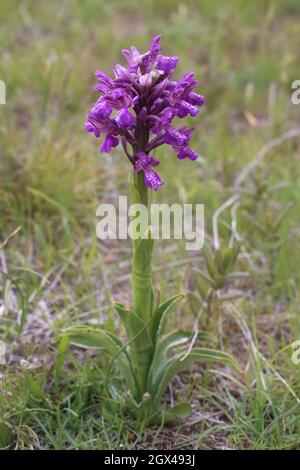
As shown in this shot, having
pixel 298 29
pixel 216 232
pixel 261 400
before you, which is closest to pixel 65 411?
pixel 261 400

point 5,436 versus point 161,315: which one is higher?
point 161,315

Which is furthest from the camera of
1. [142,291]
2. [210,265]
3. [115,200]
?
[115,200]

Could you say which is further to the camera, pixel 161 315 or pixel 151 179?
pixel 161 315

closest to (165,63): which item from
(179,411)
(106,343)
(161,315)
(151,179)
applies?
(151,179)

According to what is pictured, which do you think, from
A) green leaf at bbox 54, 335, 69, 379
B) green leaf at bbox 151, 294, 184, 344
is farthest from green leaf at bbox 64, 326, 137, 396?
green leaf at bbox 151, 294, 184, 344

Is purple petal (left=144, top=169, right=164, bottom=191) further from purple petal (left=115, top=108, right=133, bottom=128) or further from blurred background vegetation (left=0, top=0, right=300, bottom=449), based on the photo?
blurred background vegetation (left=0, top=0, right=300, bottom=449)

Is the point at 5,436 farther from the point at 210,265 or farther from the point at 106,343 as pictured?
the point at 210,265
